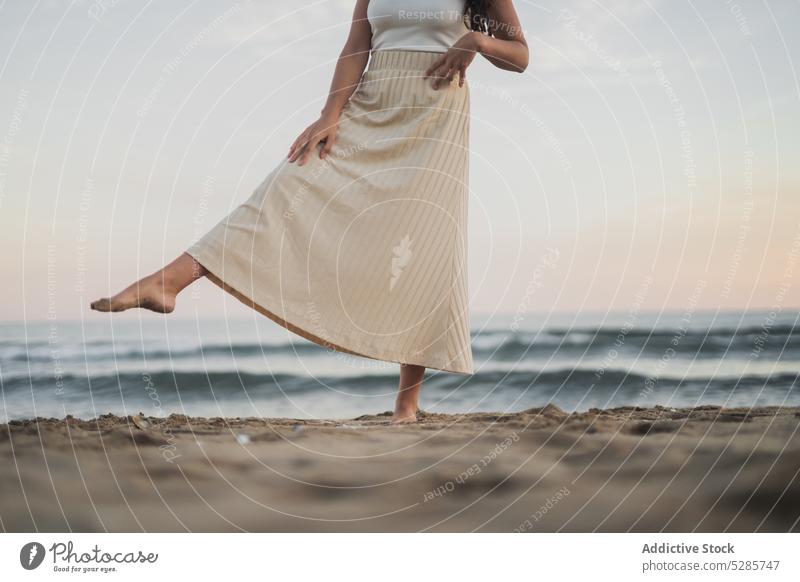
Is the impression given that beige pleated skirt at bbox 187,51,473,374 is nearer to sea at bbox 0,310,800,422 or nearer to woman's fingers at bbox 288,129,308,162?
woman's fingers at bbox 288,129,308,162

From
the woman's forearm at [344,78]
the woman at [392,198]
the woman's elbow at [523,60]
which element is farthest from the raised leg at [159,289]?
the woman's elbow at [523,60]

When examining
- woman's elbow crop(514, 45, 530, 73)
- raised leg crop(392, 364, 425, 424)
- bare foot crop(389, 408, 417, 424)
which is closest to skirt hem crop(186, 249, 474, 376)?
raised leg crop(392, 364, 425, 424)

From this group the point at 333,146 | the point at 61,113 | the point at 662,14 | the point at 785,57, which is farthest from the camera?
the point at 662,14

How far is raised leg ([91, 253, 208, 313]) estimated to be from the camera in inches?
108

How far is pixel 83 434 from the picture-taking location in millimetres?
3037

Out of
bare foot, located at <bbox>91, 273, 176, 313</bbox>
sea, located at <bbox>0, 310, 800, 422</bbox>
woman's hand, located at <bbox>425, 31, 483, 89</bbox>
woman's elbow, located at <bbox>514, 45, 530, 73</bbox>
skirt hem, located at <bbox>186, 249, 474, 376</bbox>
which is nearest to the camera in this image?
bare foot, located at <bbox>91, 273, 176, 313</bbox>

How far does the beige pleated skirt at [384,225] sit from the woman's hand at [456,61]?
0.14 ft

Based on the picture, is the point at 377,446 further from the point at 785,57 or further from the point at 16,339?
the point at 16,339

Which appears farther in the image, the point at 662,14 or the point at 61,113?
the point at 662,14

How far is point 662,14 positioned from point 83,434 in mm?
4099

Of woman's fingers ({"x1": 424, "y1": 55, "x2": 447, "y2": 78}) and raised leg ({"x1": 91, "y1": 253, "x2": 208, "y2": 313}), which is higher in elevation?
woman's fingers ({"x1": 424, "y1": 55, "x2": 447, "y2": 78})

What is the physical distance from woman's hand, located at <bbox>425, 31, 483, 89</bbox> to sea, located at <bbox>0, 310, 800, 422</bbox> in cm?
369

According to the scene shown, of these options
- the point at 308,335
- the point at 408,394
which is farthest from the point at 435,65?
the point at 408,394

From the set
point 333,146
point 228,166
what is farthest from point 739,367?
point 333,146
